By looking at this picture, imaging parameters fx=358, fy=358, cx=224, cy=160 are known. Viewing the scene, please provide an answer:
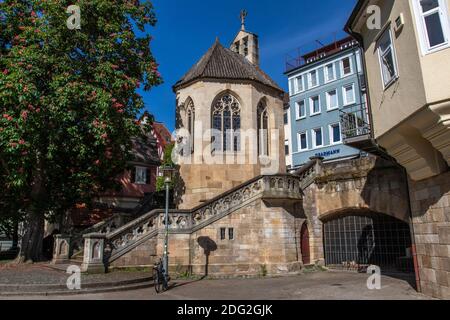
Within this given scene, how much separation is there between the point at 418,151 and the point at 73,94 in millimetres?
12195

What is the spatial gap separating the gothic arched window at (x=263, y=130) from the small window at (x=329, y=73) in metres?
15.3

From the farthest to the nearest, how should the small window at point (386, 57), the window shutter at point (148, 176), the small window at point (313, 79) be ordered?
the small window at point (313, 79), the window shutter at point (148, 176), the small window at point (386, 57)

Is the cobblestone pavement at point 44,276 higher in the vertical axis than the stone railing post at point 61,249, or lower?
lower

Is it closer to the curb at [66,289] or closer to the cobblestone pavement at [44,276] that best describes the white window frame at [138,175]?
the cobblestone pavement at [44,276]

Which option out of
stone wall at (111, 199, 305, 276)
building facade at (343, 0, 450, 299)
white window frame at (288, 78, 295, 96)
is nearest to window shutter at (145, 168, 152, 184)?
white window frame at (288, 78, 295, 96)

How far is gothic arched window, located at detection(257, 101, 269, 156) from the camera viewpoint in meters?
20.5

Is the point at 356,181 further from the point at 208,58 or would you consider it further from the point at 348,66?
the point at 348,66

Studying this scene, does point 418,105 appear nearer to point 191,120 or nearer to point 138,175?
point 191,120

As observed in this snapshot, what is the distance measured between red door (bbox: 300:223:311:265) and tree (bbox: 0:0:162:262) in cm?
872

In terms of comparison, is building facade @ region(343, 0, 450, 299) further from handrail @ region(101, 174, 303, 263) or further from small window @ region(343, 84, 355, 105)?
small window @ region(343, 84, 355, 105)

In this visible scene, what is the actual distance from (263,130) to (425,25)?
1313cm

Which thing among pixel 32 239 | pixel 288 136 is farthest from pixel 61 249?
pixel 288 136

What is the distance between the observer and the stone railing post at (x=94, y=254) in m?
12.7

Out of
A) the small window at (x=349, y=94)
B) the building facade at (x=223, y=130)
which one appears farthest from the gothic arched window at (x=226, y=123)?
the small window at (x=349, y=94)
